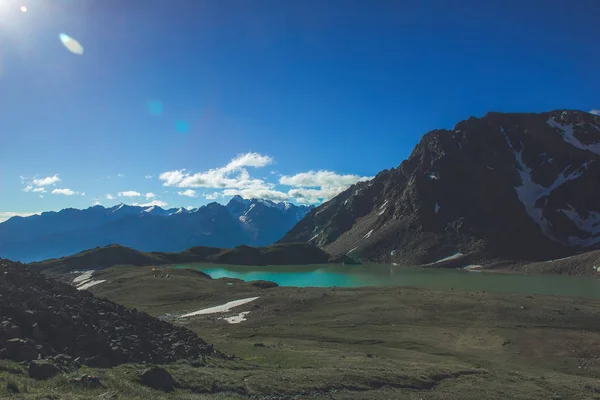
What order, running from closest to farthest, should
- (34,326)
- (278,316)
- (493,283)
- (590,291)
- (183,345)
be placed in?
(34,326)
(183,345)
(278,316)
(590,291)
(493,283)

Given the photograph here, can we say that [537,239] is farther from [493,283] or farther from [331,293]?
[331,293]

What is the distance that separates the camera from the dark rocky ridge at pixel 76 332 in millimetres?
Answer: 19953

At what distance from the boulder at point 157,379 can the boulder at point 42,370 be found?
3.68 metres

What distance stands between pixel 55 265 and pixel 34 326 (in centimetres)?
19795

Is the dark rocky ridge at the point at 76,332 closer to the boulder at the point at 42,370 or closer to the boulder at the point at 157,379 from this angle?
the boulder at the point at 42,370

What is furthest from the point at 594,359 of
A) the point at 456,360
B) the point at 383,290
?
the point at 383,290

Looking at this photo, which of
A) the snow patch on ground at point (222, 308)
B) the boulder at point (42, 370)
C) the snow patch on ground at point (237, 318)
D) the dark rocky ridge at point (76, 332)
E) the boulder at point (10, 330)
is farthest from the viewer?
the snow patch on ground at point (222, 308)

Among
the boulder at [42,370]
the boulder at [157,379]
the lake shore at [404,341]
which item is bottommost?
the lake shore at [404,341]

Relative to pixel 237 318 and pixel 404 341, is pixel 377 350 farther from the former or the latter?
pixel 237 318

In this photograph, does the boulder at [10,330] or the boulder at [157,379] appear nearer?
the boulder at [157,379]

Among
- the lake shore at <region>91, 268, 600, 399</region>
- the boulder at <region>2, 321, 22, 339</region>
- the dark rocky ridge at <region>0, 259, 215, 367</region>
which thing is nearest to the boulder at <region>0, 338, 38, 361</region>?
the dark rocky ridge at <region>0, 259, 215, 367</region>

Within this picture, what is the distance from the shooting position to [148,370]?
19.0 m

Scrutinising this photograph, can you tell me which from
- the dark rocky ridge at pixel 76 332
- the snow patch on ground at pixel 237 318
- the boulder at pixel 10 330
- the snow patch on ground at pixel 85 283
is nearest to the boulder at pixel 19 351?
the dark rocky ridge at pixel 76 332

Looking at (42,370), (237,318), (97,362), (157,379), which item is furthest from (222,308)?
(42,370)
